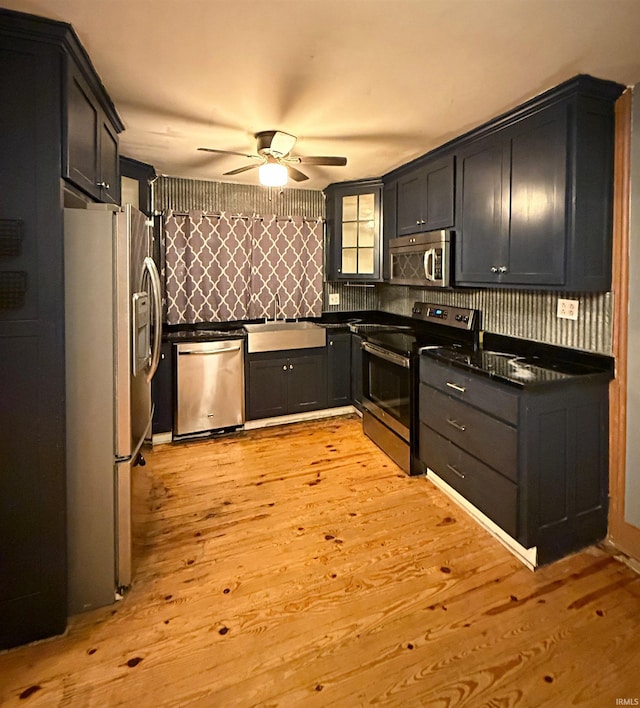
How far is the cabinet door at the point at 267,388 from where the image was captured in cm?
410

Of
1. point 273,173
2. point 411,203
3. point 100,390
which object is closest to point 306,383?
point 411,203

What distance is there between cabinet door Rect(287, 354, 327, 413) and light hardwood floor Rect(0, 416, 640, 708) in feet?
5.02

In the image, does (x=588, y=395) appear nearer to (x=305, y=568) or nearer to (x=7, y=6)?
(x=305, y=568)

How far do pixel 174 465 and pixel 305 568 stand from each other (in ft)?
5.35

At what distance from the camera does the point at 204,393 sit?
12.7 feet

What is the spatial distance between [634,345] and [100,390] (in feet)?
8.28

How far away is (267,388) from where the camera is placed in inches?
164

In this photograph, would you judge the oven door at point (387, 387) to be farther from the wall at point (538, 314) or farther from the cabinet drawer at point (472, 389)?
the wall at point (538, 314)

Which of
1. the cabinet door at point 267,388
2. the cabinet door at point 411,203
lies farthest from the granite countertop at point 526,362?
the cabinet door at point 267,388

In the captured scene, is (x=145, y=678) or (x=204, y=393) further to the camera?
(x=204, y=393)

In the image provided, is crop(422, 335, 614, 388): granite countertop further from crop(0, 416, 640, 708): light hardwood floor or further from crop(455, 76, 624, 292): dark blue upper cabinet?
crop(0, 416, 640, 708): light hardwood floor

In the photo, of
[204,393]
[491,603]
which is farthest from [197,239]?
[491,603]

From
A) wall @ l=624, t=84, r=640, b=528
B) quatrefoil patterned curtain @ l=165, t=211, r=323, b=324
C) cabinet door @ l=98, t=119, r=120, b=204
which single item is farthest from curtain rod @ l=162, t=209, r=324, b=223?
wall @ l=624, t=84, r=640, b=528

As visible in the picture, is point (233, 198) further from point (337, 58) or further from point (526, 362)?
point (526, 362)
